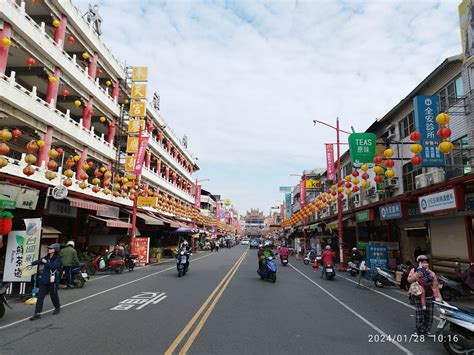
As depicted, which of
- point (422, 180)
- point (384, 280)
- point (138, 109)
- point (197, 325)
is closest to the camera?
point (197, 325)

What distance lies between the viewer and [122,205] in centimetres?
2734

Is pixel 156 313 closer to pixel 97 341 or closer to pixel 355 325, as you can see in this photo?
pixel 97 341

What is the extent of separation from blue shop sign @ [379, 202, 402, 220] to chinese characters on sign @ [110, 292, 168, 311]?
38.8 feet

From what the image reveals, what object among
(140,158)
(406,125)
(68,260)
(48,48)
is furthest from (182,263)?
(406,125)

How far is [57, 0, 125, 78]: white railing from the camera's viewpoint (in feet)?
67.8

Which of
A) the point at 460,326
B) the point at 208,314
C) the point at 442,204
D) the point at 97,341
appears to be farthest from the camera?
the point at 442,204

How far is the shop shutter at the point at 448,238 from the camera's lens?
1423 cm

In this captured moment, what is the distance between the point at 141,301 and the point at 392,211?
12992mm

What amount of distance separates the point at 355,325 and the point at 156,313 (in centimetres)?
492

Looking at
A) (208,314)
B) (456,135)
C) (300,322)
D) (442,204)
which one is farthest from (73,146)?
(456,135)

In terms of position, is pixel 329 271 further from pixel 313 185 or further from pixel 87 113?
pixel 313 185

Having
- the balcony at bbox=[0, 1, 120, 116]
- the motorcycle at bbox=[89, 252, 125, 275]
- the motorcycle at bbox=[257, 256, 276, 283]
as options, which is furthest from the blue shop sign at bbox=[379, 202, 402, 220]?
the balcony at bbox=[0, 1, 120, 116]

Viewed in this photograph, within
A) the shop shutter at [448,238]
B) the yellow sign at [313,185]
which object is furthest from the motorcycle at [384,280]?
the yellow sign at [313,185]

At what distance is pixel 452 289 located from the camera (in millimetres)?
11125
